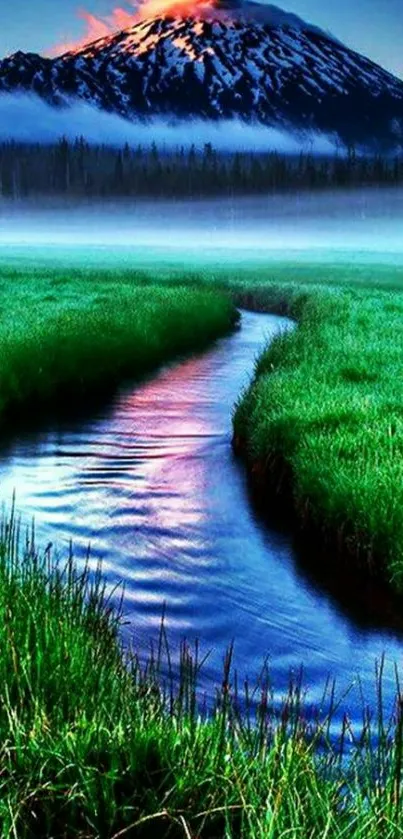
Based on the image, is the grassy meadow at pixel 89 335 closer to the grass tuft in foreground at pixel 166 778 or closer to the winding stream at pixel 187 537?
the winding stream at pixel 187 537

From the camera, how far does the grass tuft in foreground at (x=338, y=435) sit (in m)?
13.6

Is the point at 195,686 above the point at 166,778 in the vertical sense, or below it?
below

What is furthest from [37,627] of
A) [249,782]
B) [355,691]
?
[355,691]

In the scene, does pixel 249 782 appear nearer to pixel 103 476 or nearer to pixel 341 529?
pixel 341 529

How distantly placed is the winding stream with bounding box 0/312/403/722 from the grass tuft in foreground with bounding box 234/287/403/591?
0.68 m

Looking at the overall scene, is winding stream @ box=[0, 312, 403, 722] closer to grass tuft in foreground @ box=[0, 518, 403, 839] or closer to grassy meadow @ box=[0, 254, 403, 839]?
grassy meadow @ box=[0, 254, 403, 839]

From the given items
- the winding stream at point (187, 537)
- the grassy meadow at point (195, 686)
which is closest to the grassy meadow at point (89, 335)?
the grassy meadow at point (195, 686)

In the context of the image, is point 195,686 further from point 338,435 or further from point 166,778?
point 338,435

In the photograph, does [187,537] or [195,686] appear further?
[187,537]

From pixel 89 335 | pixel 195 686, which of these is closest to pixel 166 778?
pixel 195 686

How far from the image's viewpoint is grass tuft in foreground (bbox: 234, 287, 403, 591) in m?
13.6

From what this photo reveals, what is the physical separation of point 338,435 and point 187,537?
2910mm

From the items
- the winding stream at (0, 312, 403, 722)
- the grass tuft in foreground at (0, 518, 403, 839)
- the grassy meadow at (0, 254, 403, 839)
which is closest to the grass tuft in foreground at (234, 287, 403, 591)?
the grassy meadow at (0, 254, 403, 839)

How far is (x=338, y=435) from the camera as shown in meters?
17.1
